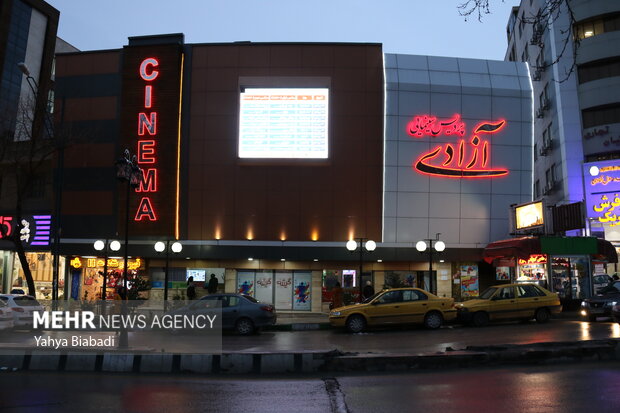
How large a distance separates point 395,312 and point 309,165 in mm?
11832

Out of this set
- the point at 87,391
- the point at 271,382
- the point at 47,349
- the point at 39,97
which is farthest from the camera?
the point at 39,97

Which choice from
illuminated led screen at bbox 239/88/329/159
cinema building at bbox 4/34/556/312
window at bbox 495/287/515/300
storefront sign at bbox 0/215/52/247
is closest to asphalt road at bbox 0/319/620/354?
window at bbox 495/287/515/300

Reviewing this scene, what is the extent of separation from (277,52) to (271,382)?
2235 centimetres

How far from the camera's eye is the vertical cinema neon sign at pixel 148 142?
28.6 metres

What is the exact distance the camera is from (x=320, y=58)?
2903cm

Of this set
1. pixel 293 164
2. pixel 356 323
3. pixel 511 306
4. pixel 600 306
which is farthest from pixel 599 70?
pixel 356 323

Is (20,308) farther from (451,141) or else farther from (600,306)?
(451,141)

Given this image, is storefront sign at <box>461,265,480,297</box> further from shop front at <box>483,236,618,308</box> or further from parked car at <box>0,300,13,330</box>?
parked car at <box>0,300,13,330</box>

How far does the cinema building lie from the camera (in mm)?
28500

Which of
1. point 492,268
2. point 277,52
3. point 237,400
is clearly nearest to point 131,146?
point 277,52

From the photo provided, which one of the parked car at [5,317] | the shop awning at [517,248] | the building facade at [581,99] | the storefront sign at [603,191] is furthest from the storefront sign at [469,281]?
the parked car at [5,317]

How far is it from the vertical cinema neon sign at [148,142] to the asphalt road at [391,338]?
9955mm

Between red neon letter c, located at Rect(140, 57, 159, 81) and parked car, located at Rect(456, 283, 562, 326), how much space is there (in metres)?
20.1

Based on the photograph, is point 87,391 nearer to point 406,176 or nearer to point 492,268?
point 406,176
